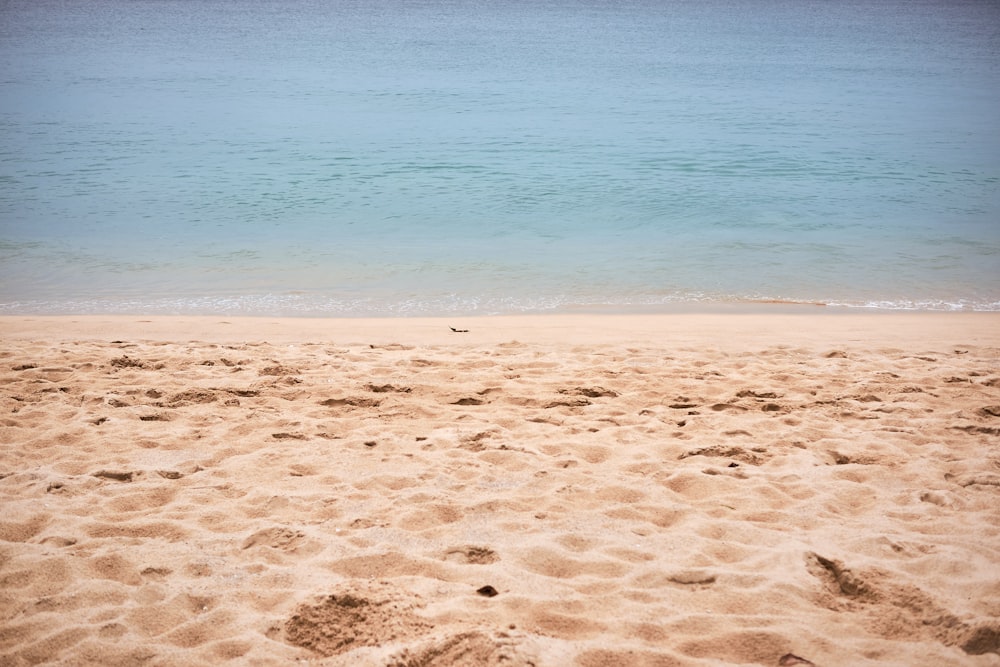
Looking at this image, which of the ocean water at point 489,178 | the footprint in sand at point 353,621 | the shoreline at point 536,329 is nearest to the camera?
the footprint in sand at point 353,621

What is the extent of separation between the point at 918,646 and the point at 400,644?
2044 millimetres

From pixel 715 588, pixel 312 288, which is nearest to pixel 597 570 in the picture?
pixel 715 588

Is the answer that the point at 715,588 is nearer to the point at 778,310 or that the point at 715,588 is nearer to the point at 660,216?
the point at 778,310

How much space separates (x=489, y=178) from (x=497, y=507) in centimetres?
1520

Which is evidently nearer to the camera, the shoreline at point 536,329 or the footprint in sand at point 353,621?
the footprint in sand at point 353,621

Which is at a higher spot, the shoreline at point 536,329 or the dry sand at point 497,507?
the shoreline at point 536,329

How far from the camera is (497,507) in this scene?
4.09 meters

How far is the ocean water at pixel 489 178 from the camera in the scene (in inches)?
446

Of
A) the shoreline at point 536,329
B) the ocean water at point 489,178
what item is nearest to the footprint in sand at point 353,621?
the shoreline at point 536,329

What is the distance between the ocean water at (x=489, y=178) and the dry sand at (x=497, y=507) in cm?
419

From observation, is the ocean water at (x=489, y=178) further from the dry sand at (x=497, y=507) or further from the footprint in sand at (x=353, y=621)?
the footprint in sand at (x=353, y=621)

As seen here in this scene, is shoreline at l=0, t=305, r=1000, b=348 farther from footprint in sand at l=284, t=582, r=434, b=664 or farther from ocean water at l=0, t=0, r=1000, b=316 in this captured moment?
footprint in sand at l=284, t=582, r=434, b=664

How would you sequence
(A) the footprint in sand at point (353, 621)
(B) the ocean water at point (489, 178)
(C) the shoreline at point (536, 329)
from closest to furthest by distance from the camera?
(A) the footprint in sand at point (353, 621)
(C) the shoreline at point (536, 329)
(B) the ocean water at point (489, 178)

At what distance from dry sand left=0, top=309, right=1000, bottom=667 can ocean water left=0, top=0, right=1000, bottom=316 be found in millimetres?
4191
